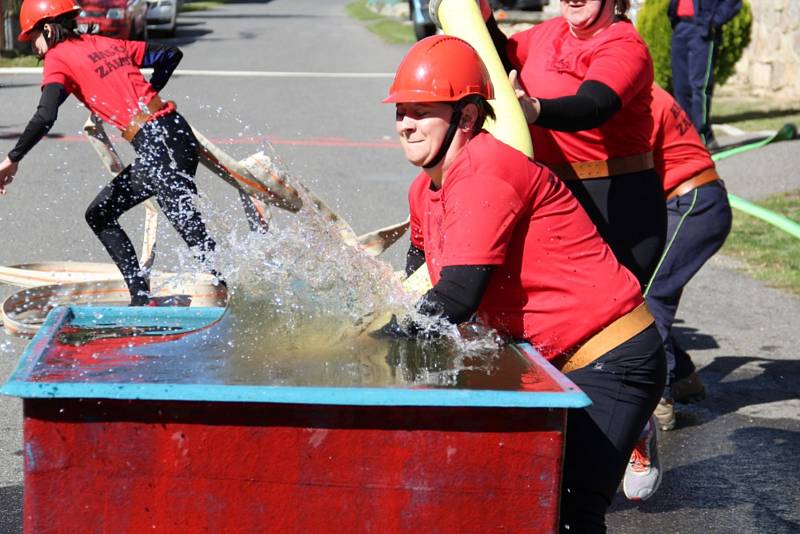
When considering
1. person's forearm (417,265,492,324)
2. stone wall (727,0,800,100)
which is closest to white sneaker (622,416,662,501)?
person's forearm (417,265,492,324)

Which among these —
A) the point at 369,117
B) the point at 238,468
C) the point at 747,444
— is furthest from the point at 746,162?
the point at 238,468

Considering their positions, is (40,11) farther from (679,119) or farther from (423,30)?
(423,30)

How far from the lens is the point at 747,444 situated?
5172 millimetres

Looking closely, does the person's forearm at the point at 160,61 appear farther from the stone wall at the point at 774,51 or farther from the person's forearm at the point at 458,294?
the stone wall at the point at 774,51

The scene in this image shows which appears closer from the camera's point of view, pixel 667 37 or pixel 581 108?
pixel 581 108

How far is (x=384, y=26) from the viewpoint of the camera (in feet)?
96.9

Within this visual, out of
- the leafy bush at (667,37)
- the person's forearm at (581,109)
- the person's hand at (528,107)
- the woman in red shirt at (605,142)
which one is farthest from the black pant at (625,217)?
the leafy bush at (667,37)

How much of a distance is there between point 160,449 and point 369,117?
12376mm

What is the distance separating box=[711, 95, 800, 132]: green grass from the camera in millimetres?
14000

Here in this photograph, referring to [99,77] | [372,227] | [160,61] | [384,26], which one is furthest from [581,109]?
[384,26]

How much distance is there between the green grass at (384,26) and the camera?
26.0 m

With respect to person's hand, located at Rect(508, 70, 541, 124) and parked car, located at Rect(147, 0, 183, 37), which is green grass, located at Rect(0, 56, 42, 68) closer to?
parked car, located at Rect(147, 0, 183, 37)

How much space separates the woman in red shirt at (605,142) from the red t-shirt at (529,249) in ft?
3.70

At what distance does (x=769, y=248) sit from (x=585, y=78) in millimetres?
5418
